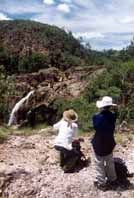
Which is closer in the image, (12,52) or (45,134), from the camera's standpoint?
(45,134)

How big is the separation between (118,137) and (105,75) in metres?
19.1

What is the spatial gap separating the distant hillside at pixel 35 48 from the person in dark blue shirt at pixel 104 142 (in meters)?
65.7

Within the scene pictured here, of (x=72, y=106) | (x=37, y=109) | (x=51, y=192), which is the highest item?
(x=51, y=192)

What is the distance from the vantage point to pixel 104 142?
8.26 m

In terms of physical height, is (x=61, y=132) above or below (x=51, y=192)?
above

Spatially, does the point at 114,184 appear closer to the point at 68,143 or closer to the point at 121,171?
the point at 121,171

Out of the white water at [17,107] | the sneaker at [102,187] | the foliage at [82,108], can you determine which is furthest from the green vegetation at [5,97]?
the sneaker at [102,187]

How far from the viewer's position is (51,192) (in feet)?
27.6

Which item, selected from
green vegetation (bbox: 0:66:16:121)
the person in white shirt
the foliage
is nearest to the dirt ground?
the person in white shirt

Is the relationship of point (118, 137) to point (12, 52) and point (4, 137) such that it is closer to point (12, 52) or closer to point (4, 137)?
point (4, 137)

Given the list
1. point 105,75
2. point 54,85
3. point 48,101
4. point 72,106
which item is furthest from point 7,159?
point 54,85

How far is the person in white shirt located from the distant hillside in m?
64.8

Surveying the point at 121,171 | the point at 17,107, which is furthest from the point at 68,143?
the point at 17,107

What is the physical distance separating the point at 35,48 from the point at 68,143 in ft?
293
